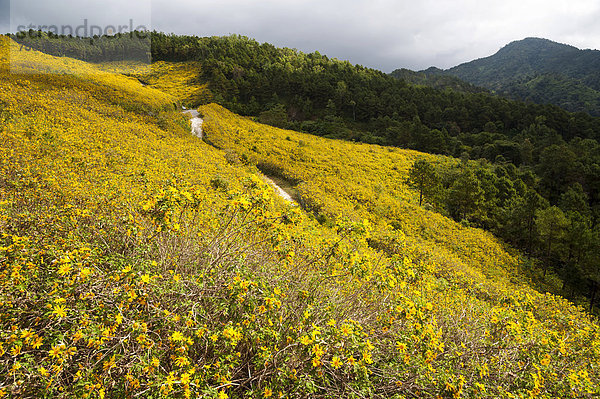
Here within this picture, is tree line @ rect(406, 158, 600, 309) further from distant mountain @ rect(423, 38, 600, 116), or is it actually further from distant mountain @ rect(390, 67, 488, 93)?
distant mountain @ rect(423, 38, 600, 116)

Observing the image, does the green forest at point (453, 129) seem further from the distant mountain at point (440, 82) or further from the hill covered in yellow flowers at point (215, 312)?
the distant mountain at point (440, 82)

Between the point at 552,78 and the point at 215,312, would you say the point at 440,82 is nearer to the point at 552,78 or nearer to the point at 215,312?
the point at 552,78

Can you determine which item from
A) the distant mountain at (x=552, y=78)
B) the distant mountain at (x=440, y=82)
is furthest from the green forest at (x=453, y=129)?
the distant mountain at (x=552, y=78)

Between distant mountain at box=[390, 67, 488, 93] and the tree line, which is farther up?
distant mountain at box=[390, 67, 488, 93]

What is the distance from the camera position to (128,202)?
4215 mm

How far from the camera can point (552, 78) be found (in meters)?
104

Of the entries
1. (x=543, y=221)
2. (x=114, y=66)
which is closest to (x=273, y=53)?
(x=114, y=66)

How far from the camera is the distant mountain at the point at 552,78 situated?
8206cm

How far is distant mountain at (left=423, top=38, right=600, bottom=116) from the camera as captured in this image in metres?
82.1

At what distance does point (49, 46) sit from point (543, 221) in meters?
56.6

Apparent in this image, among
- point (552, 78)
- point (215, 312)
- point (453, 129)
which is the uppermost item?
point (552, 78)

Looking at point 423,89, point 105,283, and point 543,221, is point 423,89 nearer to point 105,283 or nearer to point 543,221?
point 543,221

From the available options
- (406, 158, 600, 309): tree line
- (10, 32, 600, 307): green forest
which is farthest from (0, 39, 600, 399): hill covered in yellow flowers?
(10, 32, 600, 307): green forest

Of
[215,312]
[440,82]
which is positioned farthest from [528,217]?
[440,82]
